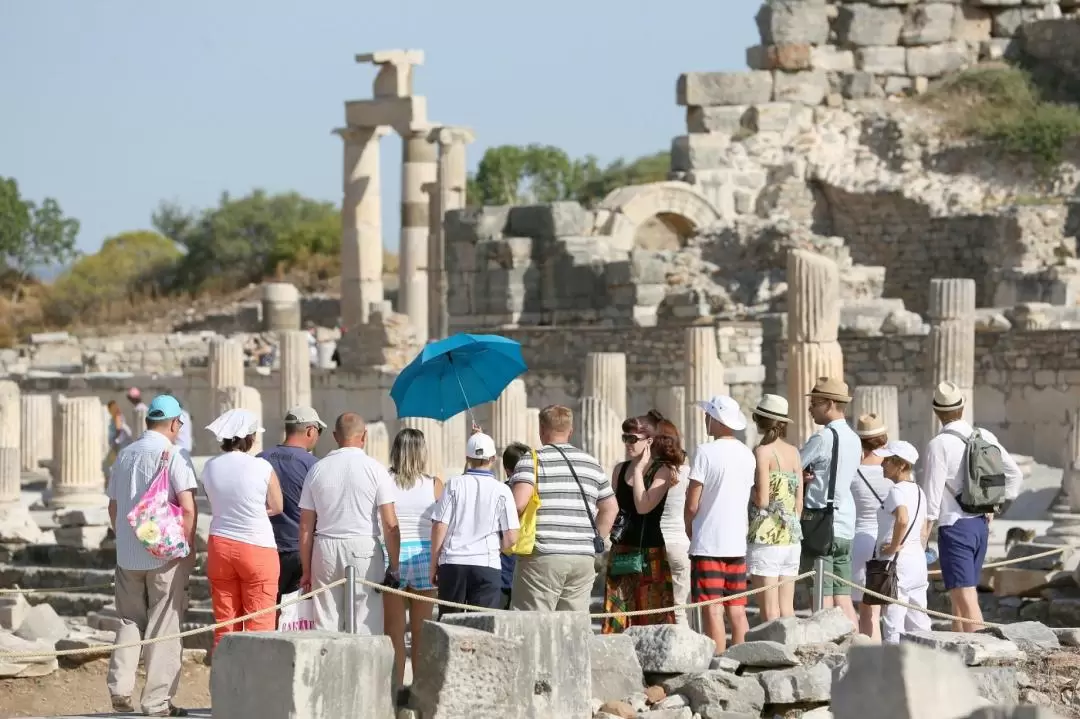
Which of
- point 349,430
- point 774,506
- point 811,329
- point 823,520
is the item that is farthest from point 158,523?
point 811,329

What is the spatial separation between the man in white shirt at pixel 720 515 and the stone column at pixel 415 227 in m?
27.1

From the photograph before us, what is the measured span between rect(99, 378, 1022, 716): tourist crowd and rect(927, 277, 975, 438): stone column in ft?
29.2

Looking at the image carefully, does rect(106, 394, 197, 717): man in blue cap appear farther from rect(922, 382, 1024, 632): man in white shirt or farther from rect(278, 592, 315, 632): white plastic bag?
rect(922, 382, 1024, 632): man in white shirt

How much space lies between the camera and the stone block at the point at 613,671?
33.5 feet

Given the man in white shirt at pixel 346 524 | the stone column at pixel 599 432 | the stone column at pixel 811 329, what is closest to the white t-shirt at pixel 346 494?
the man in white shirt at pixel 346 524

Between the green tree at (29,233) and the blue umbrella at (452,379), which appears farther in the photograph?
the green tree at (29,233)

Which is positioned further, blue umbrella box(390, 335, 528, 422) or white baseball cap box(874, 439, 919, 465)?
blue umbrella box(390, 335, 528, 422)

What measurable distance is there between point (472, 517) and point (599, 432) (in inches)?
385

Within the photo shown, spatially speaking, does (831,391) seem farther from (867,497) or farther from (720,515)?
(720,515)

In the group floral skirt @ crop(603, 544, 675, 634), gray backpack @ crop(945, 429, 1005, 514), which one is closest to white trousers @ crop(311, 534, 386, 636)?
floral skirt @ crop(603, 544, 675, 634)

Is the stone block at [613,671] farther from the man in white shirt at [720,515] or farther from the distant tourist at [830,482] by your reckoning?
the distant tourist at [830,482]

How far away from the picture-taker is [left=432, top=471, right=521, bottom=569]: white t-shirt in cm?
1066

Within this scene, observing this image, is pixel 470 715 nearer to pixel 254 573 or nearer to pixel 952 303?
pixel 254 573

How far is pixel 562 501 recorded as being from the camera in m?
10.9
